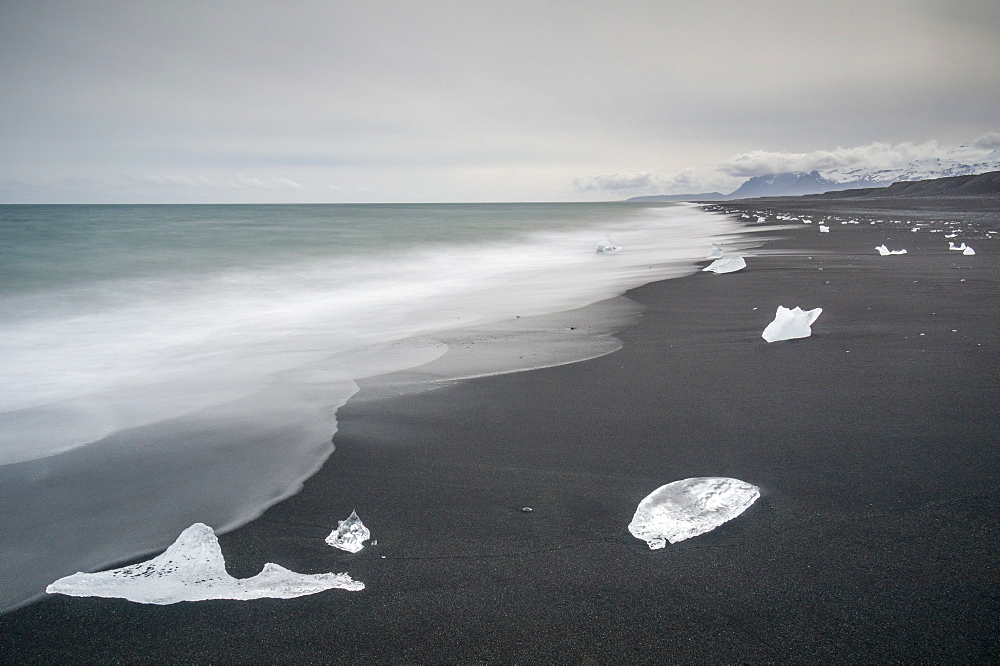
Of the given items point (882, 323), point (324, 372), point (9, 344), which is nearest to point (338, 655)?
point (324, 372)

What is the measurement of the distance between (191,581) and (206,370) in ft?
12.4

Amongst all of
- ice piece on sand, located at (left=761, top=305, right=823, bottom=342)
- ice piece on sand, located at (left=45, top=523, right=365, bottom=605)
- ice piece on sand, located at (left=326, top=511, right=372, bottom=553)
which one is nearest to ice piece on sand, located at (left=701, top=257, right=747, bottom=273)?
ice piece on sand, located at (left=761, top=305, right=823, bottom=342)

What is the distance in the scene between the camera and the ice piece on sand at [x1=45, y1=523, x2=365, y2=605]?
199cm

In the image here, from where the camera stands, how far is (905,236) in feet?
50.3

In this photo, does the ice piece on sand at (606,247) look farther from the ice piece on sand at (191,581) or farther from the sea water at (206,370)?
the ice piece on sand at (191,581)

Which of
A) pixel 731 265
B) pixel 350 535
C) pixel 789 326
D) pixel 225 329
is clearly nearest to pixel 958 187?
pixel 731 265

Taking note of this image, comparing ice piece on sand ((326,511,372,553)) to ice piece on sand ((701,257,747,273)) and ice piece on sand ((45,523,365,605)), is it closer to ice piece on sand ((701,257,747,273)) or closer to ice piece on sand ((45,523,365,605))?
ice piece on sand ((45,523,365,605))

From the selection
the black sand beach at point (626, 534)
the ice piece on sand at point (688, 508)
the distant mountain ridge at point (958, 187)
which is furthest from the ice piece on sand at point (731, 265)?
the distant mountain ridge at point (958, 187)

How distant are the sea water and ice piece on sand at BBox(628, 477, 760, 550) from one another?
5.35 ft

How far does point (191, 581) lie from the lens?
2.06 m

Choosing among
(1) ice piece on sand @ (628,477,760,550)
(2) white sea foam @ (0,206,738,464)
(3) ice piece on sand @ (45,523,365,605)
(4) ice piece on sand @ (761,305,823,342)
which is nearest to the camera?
(3) ice piece on sand @ (45,523,365,605)

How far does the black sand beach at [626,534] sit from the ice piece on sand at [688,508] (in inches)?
2.7

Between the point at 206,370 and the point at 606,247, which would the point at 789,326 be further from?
the point at 606,247

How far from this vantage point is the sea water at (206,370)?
2.68m
